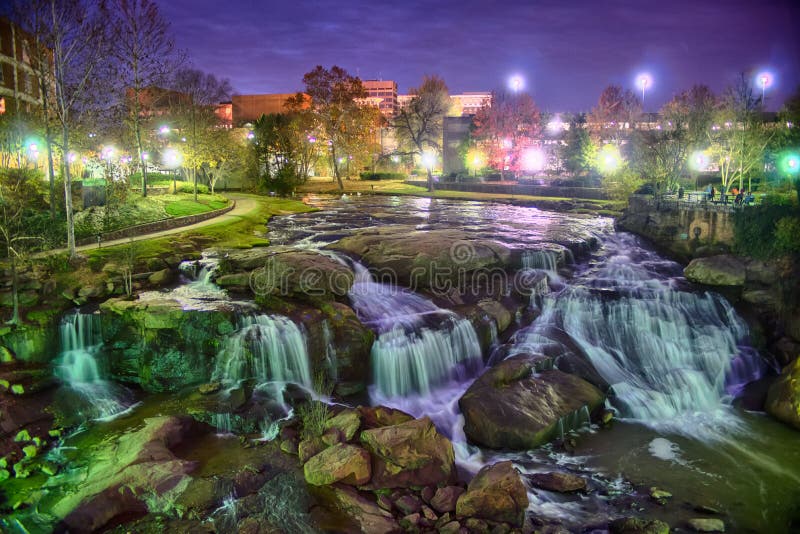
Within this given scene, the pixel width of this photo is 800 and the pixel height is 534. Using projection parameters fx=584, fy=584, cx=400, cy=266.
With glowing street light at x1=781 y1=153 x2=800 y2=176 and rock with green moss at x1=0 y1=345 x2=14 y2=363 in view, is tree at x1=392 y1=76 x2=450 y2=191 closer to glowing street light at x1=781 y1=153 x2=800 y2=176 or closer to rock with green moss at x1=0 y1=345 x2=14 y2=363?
glowing street light at x1=781 y1=153 x2=800 y2=176

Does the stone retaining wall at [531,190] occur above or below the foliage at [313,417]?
above

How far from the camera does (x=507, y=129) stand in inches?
2362

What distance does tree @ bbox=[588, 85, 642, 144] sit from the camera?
64312 millimetres

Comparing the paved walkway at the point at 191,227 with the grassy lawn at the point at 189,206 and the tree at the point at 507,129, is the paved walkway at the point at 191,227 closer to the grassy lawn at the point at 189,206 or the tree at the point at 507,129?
the grassy lawn at the point at 189,206

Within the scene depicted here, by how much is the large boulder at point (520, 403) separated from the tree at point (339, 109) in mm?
43172

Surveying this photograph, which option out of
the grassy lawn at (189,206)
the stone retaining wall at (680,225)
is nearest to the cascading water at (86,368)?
the grassy lawn at (189,206)

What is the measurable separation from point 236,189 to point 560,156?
3315 centimetres

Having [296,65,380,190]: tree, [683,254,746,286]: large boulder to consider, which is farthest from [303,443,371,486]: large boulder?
[296,65,380,190]: tree

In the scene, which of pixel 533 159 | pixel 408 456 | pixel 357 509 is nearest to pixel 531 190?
pixel 533 159

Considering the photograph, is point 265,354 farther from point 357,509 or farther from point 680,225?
point 680,225

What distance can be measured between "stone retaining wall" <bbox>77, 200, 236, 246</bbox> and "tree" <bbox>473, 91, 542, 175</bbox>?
3646 centimetres

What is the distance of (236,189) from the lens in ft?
179

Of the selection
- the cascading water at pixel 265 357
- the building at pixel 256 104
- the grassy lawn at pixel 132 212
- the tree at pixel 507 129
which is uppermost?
the building at pixel 256 104

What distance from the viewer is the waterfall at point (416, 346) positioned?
15508 mm
